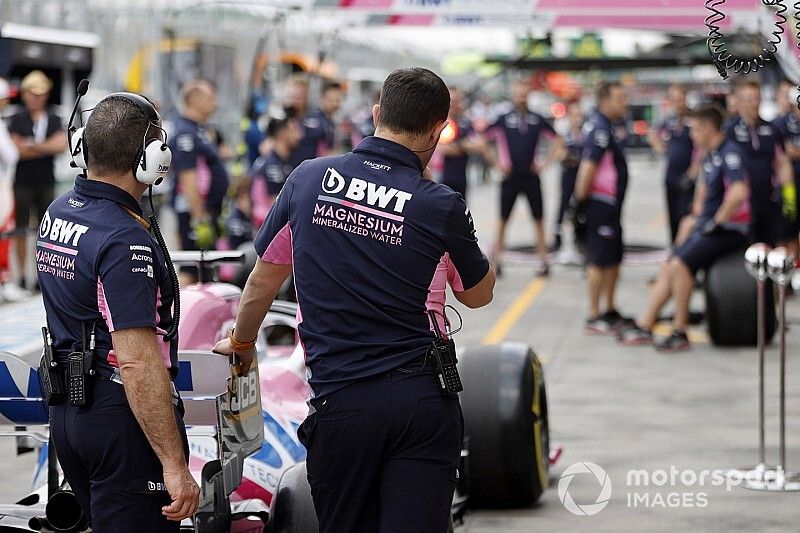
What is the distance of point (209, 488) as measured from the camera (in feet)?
13.5

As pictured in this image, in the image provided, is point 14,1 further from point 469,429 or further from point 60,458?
point 60,458

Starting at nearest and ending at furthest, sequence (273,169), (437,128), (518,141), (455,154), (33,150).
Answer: (437,128) < (273,169) < (33,150) < (518,141) < (455,154)

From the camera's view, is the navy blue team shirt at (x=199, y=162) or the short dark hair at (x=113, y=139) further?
the navy blue team shirt at (x=199, y=162)

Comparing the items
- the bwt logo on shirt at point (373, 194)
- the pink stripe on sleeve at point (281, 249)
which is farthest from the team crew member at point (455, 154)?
the bwt logo on shirt at point (373, 194)

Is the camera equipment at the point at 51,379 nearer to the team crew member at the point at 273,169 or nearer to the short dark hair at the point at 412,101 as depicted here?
the short dark hair at the point at 412,101

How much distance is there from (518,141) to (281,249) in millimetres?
11005

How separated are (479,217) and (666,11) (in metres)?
11.8

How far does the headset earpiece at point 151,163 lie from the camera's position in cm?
376

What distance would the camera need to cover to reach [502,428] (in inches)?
231

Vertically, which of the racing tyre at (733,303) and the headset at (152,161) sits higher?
the headset at (152,161)

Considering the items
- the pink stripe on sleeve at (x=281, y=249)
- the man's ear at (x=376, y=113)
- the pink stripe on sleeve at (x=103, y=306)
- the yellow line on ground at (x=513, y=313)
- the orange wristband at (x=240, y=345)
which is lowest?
the yellow line on ground at (x=513, y=313)

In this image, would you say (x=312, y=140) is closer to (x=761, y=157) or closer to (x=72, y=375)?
(x=761, y=157)

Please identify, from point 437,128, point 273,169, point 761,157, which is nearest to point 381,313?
point 437,128

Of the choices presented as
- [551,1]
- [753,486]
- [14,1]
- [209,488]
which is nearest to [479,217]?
[14,1]
